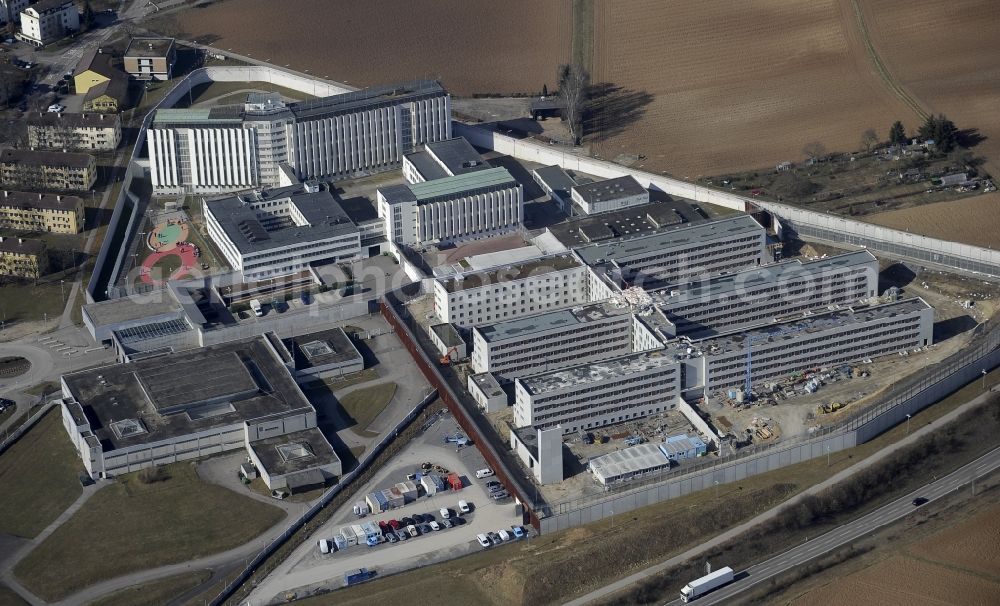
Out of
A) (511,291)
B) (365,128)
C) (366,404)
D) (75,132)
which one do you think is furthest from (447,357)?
(75,132)

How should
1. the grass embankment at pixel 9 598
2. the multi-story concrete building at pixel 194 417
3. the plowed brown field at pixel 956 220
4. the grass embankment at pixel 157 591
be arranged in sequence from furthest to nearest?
the plowed brown field at pixel 956 220, the multi-story concrete building at pixel 194 417, the grass embankment at pixel 157 591, the grass embankment at pixel 9 598

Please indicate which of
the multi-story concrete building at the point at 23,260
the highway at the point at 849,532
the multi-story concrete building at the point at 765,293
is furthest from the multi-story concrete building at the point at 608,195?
the multi-story concrete building at the point at 23,260

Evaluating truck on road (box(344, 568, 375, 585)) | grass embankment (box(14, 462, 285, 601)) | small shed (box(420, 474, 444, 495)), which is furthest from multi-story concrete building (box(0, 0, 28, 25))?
truck on road (box(344, 568, 375, 585))

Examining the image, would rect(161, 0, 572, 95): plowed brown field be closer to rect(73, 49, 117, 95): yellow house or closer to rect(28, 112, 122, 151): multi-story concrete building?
rect(73, 49, 117, 95): yellow house

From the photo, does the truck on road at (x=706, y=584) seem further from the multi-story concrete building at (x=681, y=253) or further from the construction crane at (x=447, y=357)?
the multi-story concrete building at (x=681, y=253)

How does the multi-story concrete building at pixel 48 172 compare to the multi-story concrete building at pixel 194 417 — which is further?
the multi-story concrete building at pixel 48 172

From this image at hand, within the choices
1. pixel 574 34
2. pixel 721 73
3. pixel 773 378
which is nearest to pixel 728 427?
pixel 773 378

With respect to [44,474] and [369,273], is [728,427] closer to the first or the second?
[369,273]
